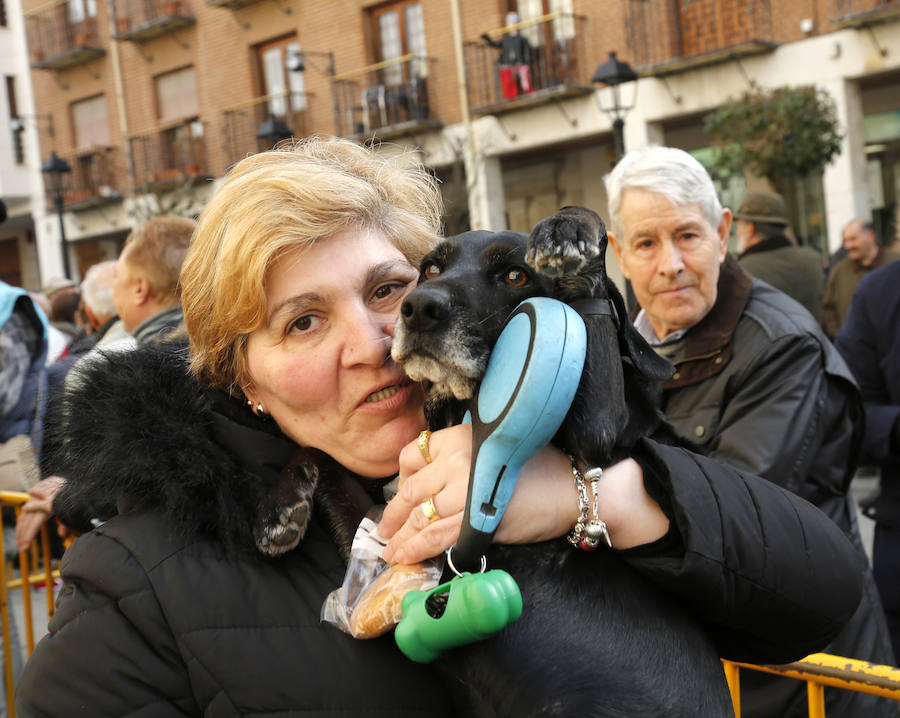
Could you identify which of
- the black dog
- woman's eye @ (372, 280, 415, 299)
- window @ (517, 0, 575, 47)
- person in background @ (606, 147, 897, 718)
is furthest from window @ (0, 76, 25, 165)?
the black dog

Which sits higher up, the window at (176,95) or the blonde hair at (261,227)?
the window at (176,95)

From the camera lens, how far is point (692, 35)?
16.5m


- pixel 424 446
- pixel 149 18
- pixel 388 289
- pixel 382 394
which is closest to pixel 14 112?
pixel 149 18

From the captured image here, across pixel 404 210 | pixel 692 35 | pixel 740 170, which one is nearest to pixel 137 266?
pixel 404 210

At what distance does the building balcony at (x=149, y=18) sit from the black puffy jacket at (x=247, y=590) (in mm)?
23225

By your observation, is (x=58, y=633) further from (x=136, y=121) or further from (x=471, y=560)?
(x=136, y=121)

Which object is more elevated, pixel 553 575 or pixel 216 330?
pixel 216 330

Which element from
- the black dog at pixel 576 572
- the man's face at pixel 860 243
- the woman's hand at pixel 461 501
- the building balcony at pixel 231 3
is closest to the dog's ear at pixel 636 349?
the black dog at pixel 576 572

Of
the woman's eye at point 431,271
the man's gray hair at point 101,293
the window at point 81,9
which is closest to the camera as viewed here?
the woman's eye at point 431,271

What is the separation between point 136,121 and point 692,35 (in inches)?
572

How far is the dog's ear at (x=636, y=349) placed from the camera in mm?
1567

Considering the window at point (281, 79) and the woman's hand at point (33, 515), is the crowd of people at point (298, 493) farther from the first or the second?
the window at point (281, 79)

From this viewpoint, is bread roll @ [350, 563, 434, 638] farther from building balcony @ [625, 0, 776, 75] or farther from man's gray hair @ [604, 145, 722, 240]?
building balcony @ [625, 0, 776, 75]

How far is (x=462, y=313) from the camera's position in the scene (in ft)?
5.11
